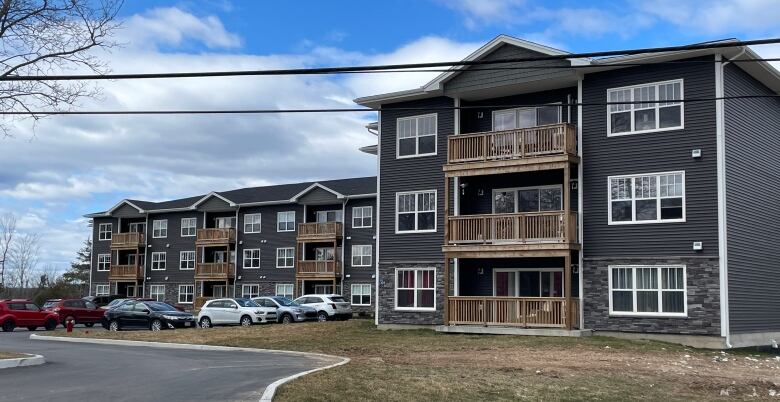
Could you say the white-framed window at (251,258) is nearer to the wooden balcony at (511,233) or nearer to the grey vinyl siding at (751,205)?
the wooden balcony at (511,233)

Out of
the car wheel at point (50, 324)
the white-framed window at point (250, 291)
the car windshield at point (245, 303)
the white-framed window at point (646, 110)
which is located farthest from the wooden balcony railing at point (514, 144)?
the white-framed window at point (250, 291)

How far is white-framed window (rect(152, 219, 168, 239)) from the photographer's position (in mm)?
65688

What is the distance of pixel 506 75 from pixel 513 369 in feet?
48.8

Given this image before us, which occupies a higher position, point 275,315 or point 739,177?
point 739,177

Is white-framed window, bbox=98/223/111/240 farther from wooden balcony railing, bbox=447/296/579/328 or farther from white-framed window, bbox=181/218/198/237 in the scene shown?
wooden balcony railing, bbox=447/296/579/328

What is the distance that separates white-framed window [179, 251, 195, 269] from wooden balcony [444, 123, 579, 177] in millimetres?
36012

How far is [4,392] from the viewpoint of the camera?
47.4 feet

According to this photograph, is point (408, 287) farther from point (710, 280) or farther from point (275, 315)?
point (710, 280)

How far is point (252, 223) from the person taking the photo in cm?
6009

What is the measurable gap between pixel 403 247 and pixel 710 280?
1247 centimetres

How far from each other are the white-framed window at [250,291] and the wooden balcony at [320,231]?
5.98m

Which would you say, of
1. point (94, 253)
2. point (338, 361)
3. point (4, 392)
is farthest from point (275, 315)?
point (94, 253)

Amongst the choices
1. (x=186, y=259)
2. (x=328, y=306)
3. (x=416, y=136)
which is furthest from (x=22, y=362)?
(x=186, y=259)

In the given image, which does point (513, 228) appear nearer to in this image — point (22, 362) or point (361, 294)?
point (22, 362)
